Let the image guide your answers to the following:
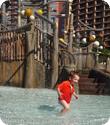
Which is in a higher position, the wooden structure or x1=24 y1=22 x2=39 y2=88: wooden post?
the wooden structure

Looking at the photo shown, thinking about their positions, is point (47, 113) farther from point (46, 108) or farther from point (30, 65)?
point (30, 65)

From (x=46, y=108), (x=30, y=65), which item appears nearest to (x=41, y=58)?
(x=30, y=65)

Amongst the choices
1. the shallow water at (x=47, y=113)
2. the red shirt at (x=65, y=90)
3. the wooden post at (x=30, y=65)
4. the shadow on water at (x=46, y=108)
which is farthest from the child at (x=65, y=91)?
the wooden post at (x=30, y=65)

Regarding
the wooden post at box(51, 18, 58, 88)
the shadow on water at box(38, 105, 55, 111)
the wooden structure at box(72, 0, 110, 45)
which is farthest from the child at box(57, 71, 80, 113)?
the wooden post at box(51, 18, 58, 88)

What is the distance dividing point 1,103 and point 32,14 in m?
5.02

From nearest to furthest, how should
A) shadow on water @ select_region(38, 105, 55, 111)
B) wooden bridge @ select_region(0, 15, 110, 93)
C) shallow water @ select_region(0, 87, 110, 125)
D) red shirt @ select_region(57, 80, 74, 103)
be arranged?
shallow water @ select_region(0, 87, 110, 125), red shirt @ select_region(57, 80, 74, 103), shadow on water @ select_region(38, 105, 55, 111), wooden bridge @ select_region(0, 15, 110, 93)

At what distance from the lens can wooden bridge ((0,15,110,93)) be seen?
1167 cm

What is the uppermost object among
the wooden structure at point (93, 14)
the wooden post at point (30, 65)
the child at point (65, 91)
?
the wooden structure at point (93, 14)

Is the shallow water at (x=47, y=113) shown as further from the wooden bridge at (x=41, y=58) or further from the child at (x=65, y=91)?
the wooden bridge at (x=41, y=58)

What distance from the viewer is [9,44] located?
1322 cm

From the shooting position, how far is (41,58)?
40.0ft

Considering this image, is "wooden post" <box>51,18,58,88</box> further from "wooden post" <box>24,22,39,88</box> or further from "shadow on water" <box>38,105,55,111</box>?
"shadow on water" <box>38,105,55,111</box>

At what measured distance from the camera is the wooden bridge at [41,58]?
11.7 m

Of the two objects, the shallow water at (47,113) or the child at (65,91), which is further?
the child at (65,91)
